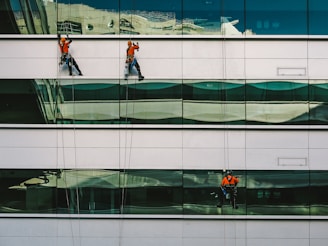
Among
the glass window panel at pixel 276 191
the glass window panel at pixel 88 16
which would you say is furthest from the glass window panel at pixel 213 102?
the glass window panel at pixel 88 16

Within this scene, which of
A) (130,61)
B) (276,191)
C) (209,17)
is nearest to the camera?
(130,61)

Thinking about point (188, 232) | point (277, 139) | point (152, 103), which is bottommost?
point (188, 232)

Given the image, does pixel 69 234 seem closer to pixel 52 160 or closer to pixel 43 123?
pixel 52 160

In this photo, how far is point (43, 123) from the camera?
988 cm

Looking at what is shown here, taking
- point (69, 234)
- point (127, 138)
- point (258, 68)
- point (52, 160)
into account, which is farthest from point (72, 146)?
point (258, 68)

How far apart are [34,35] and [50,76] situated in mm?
1012

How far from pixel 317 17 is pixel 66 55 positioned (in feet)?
19.0

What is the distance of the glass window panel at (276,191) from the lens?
9.75 metres

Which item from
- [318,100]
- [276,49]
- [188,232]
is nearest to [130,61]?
[276,49]

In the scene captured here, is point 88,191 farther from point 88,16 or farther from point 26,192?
point 88,16

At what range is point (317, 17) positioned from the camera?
32.2ft

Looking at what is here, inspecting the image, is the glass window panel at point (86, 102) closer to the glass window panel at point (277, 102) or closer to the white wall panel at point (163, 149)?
the white wall panel at point (163, 149)

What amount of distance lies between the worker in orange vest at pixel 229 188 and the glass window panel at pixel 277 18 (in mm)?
3372

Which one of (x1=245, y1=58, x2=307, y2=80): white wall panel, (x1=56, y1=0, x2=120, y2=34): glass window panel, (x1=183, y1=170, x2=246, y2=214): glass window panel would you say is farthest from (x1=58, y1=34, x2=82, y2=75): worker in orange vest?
(x1=245, y1=58, x2=307, y2=80): white wall panel
